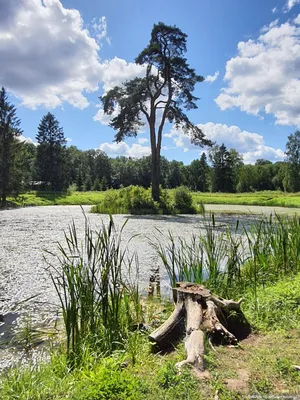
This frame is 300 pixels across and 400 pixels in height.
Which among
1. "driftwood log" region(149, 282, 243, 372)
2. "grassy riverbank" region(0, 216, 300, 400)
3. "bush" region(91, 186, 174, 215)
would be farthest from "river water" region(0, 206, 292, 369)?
"bush" region(91, 186, 174, 215)

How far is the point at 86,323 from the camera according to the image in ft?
8.62

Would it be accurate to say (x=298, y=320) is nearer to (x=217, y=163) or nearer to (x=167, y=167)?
(x=217, y=163)

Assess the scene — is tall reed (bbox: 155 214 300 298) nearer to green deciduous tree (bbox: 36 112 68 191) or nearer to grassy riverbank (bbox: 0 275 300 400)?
grassy riverbank (bbox: 0 275 300 400)

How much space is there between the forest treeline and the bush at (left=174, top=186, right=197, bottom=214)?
22.5 feet

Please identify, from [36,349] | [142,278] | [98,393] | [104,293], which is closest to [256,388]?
[98,393]

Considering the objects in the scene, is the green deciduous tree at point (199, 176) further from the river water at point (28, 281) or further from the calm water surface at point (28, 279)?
the river water at point (28, 281)

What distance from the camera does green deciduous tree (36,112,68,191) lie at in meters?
42.3

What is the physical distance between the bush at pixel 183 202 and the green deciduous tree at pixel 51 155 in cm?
2757

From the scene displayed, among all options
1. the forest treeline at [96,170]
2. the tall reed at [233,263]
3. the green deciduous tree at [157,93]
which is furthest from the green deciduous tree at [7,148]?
the tall reed at [233,263]

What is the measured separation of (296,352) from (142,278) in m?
2.81

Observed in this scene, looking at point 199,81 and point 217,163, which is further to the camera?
point 217,163

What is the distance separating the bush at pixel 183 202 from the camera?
18.5 meters

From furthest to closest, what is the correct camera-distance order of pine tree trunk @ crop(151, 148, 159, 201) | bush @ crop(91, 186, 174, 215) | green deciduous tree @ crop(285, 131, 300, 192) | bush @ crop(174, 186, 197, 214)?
green deciduous tree @ crop(285, 131, 300, 192)
pine tree trunk @ crop(151, 148, 159, 201)
bush @ crop(174, 186, 197, 214)
bush @ crop(91, 186, 174, 215)

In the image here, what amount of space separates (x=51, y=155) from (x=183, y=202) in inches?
1147
